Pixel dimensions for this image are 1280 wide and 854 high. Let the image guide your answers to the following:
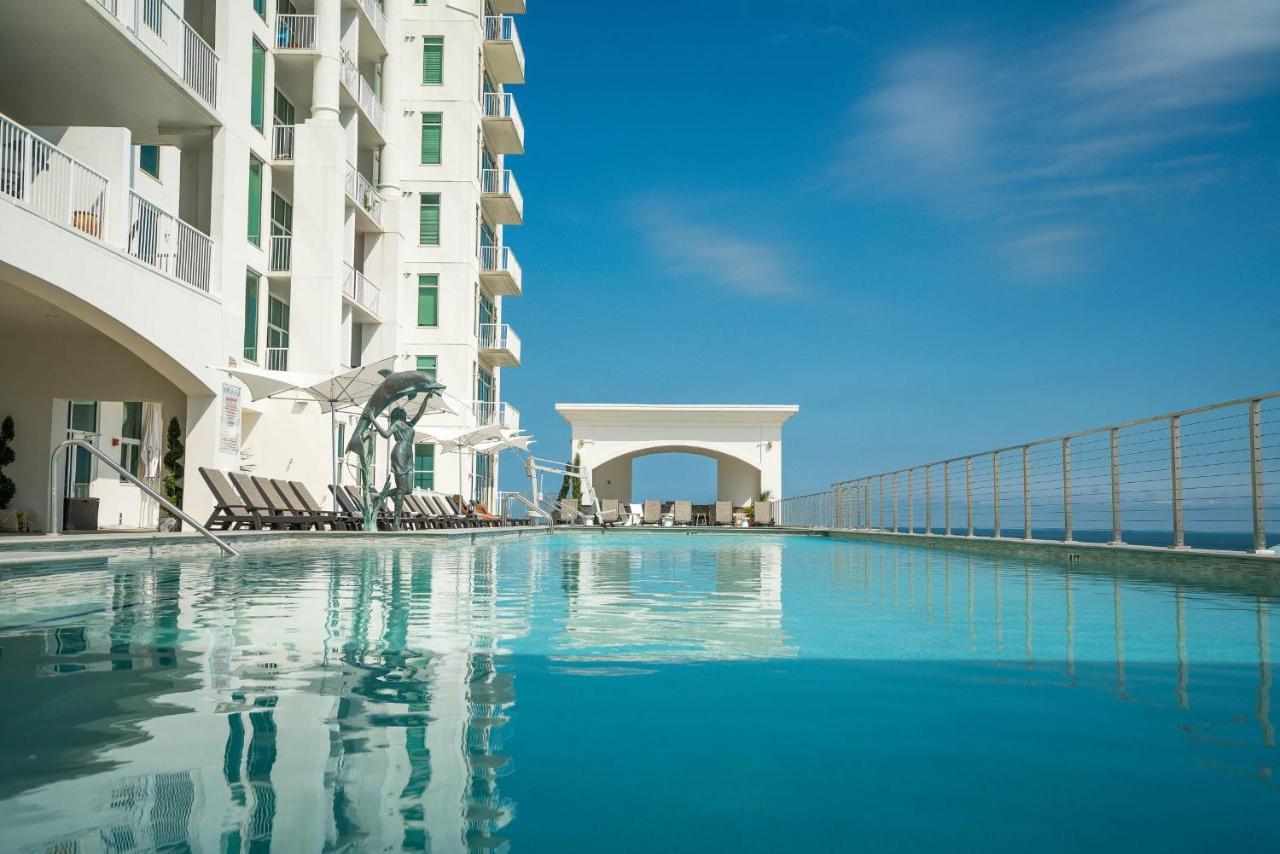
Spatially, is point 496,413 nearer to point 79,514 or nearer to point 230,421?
point 230,421

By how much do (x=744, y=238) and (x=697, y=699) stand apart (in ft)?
157

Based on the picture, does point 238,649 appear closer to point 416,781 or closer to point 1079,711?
point 416,781

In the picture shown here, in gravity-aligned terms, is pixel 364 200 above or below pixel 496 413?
above

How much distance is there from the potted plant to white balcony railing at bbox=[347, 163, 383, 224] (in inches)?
385

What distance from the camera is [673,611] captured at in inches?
217

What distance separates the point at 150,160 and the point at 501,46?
1745cm

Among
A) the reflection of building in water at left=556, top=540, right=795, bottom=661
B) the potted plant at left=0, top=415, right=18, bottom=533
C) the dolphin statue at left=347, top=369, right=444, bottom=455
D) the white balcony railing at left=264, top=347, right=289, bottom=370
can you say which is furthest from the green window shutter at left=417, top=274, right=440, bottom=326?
the reflection of building in water at left=556, top=540, right=795, bottom=661

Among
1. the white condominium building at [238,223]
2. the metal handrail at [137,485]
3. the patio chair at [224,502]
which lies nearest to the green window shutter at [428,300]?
the white condominium building at [238,223]

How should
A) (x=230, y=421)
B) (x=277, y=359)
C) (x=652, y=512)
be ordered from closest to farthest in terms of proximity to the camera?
(x=230, y=421)
(x=277, y=359)
(x=652, y=512)

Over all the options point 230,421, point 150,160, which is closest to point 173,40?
point 150,160

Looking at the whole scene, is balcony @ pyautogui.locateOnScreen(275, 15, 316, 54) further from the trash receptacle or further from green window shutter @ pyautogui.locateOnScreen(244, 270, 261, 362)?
the trash receptacle

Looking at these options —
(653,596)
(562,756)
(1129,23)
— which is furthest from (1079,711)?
(1129,23)

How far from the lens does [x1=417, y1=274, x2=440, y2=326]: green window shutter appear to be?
29438 mm

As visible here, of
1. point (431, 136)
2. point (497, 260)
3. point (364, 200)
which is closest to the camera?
point (364, 200)
